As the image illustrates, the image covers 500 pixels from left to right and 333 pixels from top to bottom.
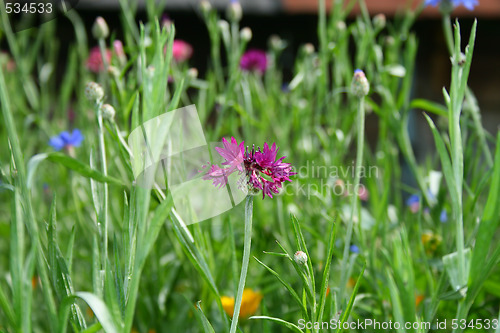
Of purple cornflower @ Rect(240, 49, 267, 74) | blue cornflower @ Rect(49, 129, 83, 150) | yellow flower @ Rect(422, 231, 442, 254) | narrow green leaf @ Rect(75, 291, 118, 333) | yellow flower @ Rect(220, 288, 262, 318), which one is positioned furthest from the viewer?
purple cornflower @ Rect(240, 49, 267, 74)

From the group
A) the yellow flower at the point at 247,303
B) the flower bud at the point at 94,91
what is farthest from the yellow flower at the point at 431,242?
the flower bud at the point at 94,91

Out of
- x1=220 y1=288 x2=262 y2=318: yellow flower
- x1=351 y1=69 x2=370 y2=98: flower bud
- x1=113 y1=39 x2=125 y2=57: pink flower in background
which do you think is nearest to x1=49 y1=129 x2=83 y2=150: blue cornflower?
x1=113 y1=39 x2=125 y2=57: pink flower in background

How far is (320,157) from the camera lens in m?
0.95

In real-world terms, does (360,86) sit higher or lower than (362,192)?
higher

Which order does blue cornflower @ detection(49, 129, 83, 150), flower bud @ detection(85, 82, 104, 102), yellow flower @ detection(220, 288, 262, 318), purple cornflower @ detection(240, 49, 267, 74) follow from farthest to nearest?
purple cornflower @ detection(240, 49, 267, 74)
blue cornflower @ detection(49, 129, 83, 150)
yellow flower @ detection(220, 288, 262, 318)
flower bud @ detection(85, 82, 104, 102)

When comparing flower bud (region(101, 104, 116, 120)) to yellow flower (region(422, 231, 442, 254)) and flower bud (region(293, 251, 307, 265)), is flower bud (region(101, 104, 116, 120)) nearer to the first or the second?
flower bud (region(293, 251, 307, 265))

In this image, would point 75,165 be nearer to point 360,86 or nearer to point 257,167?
point 257,167

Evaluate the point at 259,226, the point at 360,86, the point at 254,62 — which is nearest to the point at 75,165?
the point at 360,86

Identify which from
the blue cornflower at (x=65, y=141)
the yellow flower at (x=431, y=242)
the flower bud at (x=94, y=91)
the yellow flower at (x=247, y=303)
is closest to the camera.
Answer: the flower bud at (x=94, y=91)

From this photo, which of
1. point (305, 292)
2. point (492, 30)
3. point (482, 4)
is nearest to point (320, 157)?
point (305, 292)

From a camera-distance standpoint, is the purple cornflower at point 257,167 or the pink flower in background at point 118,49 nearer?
the purple cornflower at point 257,167

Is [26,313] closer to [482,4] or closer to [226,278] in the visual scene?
[226,278]

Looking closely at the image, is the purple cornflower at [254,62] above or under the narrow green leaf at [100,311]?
above

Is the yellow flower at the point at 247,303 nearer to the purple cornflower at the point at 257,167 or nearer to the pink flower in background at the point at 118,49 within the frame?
the purple cornflower at the point at 257,167
